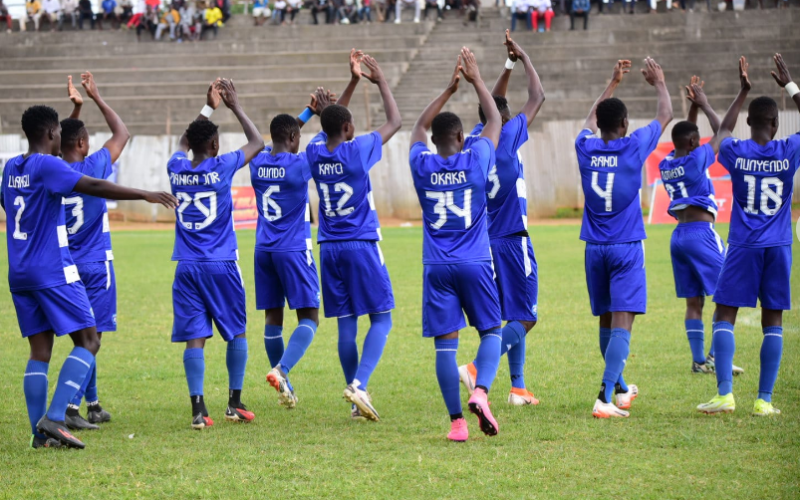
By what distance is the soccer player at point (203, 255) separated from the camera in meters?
7.68

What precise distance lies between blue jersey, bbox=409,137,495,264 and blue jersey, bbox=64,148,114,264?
275cm

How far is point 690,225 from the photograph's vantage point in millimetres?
9617

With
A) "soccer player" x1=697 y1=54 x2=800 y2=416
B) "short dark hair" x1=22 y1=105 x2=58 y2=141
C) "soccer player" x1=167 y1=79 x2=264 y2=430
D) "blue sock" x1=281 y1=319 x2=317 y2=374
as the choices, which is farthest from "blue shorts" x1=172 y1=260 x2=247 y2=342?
"soccer player" x1=697 y1=54 x2=800 y2=416

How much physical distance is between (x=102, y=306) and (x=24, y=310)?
110 cm

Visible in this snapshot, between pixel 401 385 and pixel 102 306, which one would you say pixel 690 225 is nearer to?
pixel 401 385

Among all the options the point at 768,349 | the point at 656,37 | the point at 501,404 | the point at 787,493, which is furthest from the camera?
the point at 656,37

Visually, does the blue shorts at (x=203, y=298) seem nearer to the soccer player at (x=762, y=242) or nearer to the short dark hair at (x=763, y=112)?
the soccer player at (x=762, y=242)

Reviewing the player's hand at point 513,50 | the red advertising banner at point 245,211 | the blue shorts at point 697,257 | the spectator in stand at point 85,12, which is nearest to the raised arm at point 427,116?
the player's hand at point 513,50

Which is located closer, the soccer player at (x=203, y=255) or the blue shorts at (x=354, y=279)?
the soccer player at (x=203, y=255)

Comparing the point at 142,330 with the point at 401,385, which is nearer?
the point at 401,385

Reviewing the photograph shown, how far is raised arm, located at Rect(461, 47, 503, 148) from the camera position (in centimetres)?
699

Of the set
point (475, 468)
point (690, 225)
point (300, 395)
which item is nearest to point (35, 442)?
point (300, 395)

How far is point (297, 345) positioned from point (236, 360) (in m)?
0.54

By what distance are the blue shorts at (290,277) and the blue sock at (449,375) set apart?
1.68m
